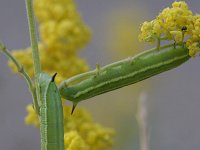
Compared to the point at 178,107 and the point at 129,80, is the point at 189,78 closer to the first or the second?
the point at 178,107

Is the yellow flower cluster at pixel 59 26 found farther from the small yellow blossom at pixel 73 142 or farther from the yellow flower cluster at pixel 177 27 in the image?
the yellow flower cluster at pixel 177 27

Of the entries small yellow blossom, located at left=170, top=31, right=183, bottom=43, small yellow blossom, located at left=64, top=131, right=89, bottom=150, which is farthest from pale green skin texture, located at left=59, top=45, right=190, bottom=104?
small yellow blossom, located at left=64, top=131, right=89, bottom=150

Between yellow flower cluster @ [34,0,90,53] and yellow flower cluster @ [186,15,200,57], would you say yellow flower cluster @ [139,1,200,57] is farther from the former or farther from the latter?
yellow flower cluster @ [34,0,90,53]

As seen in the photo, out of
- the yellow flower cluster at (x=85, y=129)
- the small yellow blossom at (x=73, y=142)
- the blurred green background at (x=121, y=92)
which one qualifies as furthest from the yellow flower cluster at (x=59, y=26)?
the blurred green background at (x=121, y=92)

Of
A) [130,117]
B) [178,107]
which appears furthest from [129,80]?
[178,107]

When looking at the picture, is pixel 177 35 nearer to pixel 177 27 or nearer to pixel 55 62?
pixel 177 27

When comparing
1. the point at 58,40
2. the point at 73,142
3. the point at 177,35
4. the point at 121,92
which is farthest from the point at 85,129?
the point at 121,92
